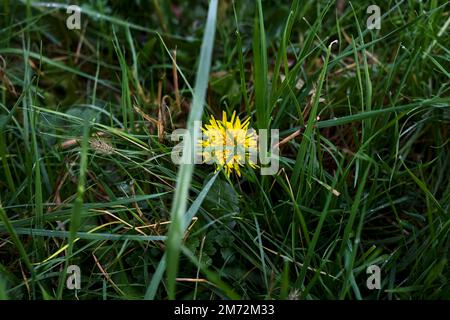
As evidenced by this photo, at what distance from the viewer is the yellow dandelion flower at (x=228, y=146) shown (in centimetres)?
118

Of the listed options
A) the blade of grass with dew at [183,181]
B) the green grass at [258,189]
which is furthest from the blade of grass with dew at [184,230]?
the blade of grass with dew at [183,181]

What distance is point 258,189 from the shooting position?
1230 mm

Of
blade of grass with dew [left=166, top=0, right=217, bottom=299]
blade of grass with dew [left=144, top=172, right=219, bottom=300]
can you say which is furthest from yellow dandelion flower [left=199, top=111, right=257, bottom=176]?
blade of grass with dew [left=166, top=0, right=217, bottom=299]

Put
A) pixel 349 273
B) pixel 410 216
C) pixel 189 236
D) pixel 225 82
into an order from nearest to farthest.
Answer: pixel 349 273 < pixel 189 236 < pixel 410 216 < pixel 225 82

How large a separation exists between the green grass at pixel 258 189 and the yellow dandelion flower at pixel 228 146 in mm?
41

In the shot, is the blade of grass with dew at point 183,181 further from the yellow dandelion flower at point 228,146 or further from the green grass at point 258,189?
the yellow dandelion flower at point 228,146

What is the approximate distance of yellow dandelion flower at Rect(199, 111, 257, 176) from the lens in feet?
3.88

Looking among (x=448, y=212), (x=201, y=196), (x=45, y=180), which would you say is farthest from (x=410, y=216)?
(x=45, y=180)

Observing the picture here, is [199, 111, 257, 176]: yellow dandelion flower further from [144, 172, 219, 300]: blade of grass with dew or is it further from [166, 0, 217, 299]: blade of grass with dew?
[166, 0, 217, 299]: blade of grass with dew

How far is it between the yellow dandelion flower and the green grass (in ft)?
0.13

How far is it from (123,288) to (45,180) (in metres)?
0.33

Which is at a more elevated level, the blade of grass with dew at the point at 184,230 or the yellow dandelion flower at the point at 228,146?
the yellow dandelion flower at the point at 228,146

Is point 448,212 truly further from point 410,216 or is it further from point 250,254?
point 250,254
